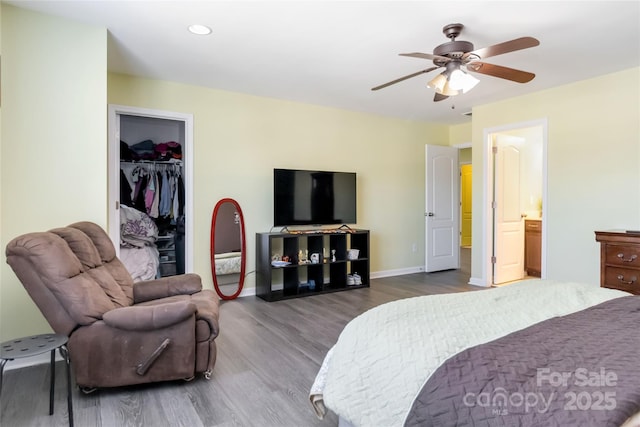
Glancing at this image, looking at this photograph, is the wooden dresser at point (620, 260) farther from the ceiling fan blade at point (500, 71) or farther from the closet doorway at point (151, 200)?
the closet doorway at point (151, 200)

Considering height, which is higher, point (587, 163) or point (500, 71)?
point (500, 71)

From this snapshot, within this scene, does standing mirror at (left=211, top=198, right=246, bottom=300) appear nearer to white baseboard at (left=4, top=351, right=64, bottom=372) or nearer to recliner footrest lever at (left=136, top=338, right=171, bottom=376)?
white baseboard at (left=4, top=351, right=64, bottom=372)

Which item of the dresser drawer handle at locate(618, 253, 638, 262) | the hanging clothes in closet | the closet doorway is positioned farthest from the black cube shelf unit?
the dresser drawer handle at locate(618, 253, 638, 262)

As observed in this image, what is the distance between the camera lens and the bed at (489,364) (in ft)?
3.12

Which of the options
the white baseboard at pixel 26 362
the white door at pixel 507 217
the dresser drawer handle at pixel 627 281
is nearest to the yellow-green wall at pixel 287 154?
the white door at pixel 507 217

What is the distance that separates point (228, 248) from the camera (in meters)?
4.37

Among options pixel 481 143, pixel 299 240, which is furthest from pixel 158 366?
pixel 481 143

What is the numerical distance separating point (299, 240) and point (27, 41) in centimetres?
324

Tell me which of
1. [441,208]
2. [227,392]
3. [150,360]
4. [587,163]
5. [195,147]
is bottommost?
[227,392]

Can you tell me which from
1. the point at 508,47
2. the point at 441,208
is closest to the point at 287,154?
the point at 441,208

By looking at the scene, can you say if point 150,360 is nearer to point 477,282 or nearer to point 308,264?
point 308,264

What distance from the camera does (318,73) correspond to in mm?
3738

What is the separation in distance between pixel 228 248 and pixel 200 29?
2434mm

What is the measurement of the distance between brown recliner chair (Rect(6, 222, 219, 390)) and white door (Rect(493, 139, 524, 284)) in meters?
4.18
